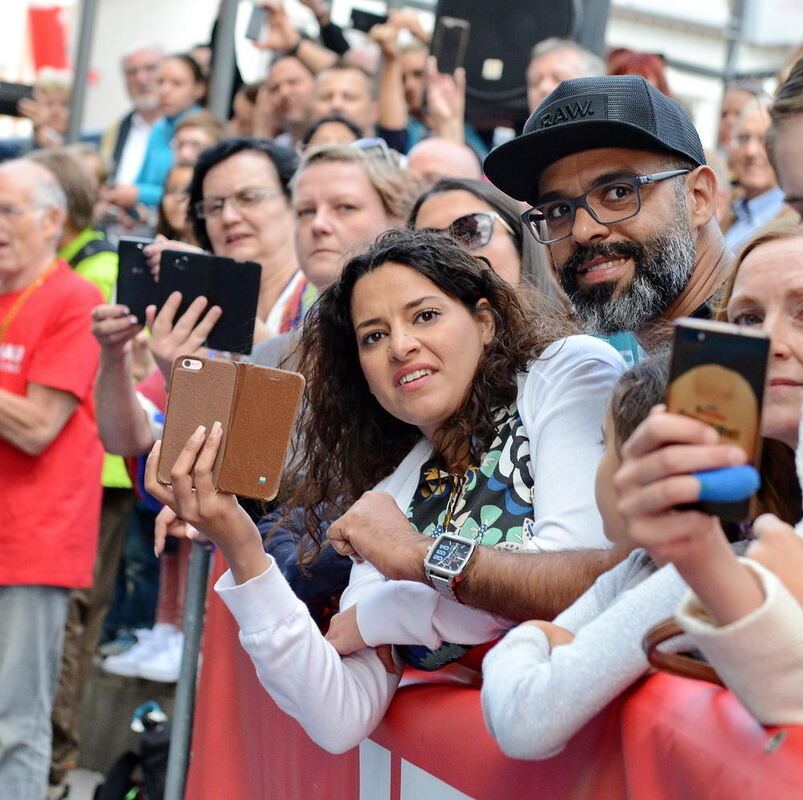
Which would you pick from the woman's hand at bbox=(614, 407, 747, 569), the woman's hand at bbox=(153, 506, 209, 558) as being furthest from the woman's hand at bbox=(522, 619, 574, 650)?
the woman's hand at bbox=(153, 506, 209, 558)

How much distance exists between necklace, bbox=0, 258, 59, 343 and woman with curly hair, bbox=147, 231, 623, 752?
2215 mm

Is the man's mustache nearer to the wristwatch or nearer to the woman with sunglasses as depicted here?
the woman with sunglasses

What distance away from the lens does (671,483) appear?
141cm

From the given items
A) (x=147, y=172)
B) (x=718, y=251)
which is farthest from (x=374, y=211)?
(x=147, y=172)

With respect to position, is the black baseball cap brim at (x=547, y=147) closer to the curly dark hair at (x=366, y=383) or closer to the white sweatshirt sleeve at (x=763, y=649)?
the curly dark hair at (x=366, y=383)

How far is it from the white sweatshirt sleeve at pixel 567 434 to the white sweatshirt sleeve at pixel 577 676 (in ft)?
1.59

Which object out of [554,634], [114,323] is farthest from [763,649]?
[114,323]

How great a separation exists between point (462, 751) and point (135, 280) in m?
2.12

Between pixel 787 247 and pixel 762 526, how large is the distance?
2.08ft

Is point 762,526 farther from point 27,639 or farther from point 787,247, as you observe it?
point 27,639

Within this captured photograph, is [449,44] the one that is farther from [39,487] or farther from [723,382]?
[723,382]

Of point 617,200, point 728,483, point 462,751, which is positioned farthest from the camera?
point 617,200

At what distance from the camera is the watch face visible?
2311 millimetres

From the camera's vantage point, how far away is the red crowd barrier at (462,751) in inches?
63.1
